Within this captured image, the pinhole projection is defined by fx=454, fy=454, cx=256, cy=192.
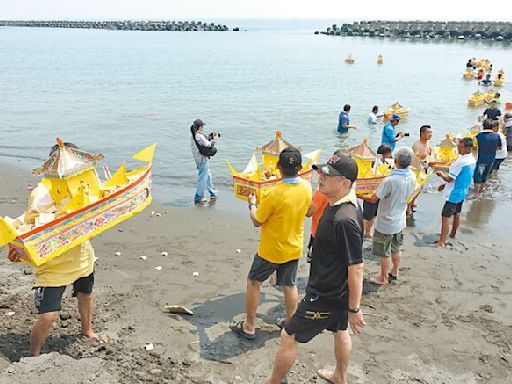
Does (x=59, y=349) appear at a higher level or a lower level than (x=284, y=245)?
lower

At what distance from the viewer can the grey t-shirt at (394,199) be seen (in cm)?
596

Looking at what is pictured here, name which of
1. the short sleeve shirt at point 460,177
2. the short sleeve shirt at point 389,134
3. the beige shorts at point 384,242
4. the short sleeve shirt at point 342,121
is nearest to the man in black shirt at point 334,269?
the beige shorts at point 384,242

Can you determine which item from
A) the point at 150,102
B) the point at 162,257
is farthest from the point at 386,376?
the point at 150,102

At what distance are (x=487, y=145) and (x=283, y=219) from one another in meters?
7.69

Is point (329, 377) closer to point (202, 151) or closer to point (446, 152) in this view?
point (202, 151)

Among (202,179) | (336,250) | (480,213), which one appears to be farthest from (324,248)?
(480,213)

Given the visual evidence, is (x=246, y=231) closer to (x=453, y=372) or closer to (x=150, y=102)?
(x=453, y=372)

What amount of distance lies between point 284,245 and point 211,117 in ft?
59.0

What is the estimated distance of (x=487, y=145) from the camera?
1030cm

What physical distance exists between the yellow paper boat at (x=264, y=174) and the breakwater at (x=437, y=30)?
273 ft

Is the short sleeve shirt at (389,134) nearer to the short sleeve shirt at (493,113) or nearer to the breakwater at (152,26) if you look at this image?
the short sleeve shirt at (493,113)

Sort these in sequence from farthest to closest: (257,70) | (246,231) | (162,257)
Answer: (257,70)
(246,231)
(162,257)

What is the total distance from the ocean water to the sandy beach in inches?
137

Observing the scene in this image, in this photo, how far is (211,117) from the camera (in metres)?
22.0
